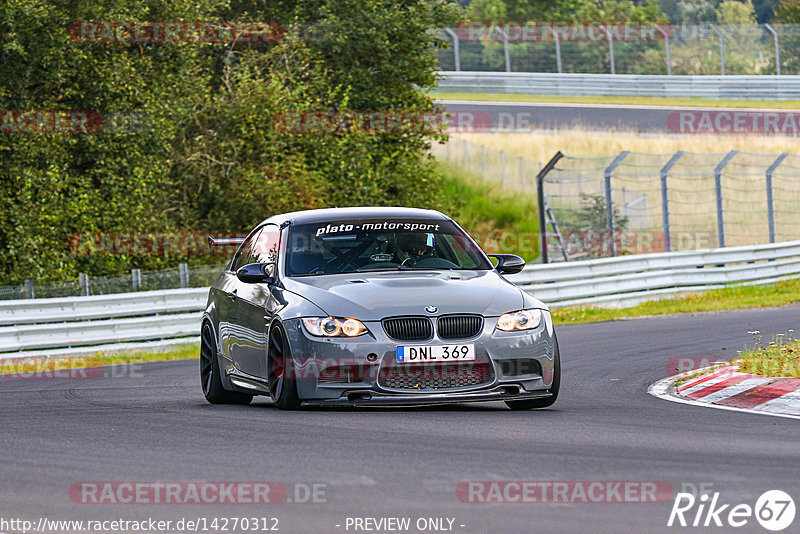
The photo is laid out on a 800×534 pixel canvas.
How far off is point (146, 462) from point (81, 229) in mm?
19377

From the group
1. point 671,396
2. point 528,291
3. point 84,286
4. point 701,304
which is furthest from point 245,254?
point 701,304

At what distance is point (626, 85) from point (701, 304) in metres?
26.9

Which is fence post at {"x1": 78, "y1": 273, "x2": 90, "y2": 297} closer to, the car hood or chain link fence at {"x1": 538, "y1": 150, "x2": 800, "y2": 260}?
chain link fence at {"x1": 538, "y1": 150, "x2": 800, "y2": 260}

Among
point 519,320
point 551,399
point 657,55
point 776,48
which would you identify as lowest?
point 551,399

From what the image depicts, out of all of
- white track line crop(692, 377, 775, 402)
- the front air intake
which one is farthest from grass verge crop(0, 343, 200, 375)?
the front air intake

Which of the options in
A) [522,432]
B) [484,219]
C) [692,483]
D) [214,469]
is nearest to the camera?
[692,483]

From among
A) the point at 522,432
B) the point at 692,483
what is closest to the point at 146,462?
the point at 522,432

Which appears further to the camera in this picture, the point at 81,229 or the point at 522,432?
the point at 81,229

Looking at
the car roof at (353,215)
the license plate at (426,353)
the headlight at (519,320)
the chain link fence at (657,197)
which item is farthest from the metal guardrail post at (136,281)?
the license plate at (426,353)

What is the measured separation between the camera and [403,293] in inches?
379

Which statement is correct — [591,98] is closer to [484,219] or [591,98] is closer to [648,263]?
[484,219]

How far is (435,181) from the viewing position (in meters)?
35.0

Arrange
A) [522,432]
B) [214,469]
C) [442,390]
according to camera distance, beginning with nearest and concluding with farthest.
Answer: [214,469], [522,432], [442,390]

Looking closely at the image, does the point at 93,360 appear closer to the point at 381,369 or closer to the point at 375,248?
the point at 375,248
